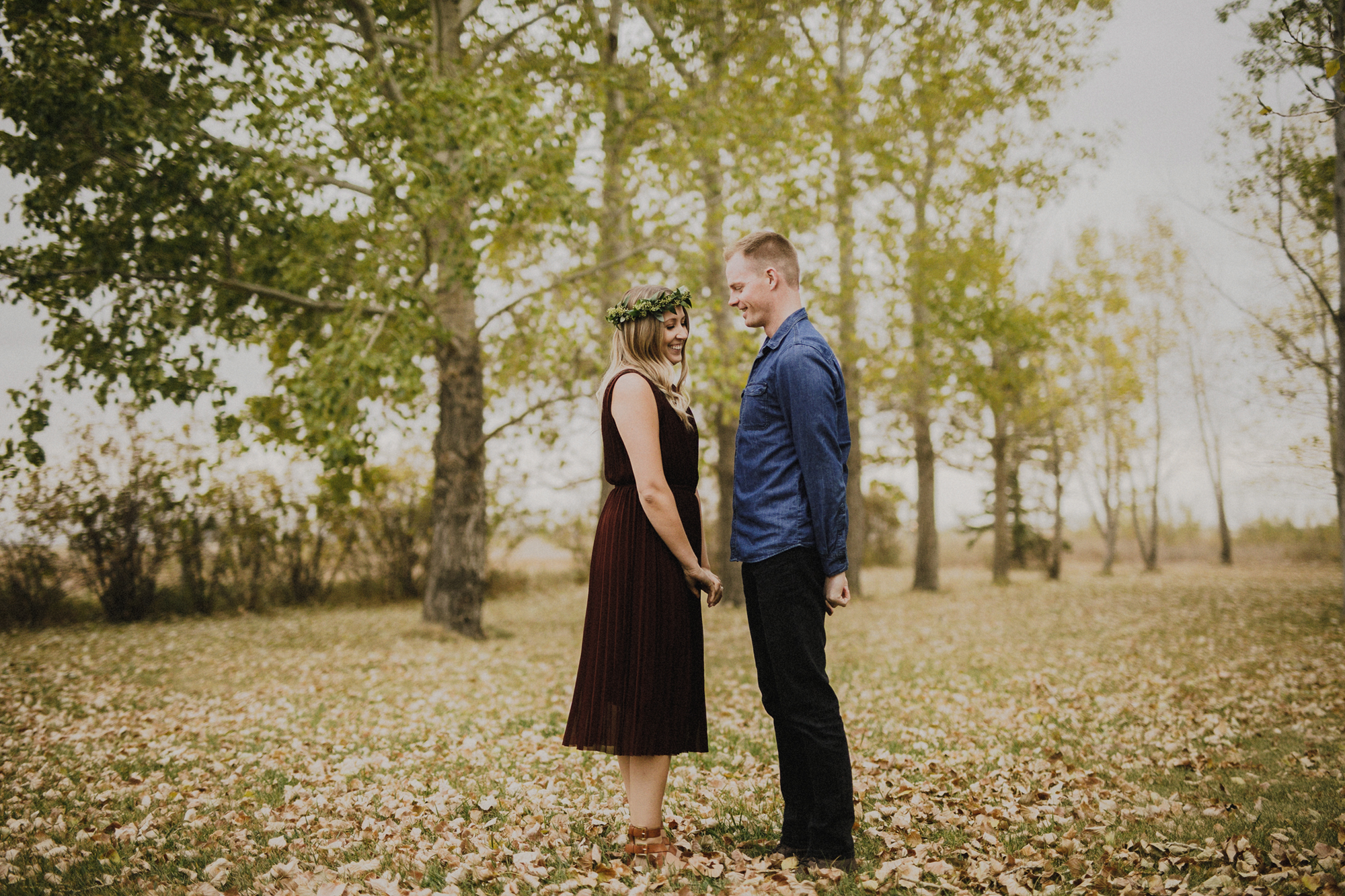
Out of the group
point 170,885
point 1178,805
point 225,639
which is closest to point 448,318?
point 225,639

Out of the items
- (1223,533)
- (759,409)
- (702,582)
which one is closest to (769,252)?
(759,409)

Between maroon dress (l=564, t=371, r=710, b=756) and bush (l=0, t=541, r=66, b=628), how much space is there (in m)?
14.0

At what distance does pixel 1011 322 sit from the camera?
18.0 metres

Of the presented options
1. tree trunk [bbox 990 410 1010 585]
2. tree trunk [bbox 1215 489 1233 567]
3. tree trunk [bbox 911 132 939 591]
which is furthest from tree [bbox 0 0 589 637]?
tree trunk [bbox 1215 489 1233 567]

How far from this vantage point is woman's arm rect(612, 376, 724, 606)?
332 centimetres

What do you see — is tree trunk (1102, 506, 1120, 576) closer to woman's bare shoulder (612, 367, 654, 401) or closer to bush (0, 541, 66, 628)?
woman's bare shoulder (612, 367, 654, 401)

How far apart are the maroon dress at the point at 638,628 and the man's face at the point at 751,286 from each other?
0.58 meters

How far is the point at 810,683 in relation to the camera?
3.35 meters

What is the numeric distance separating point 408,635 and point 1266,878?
10.7m

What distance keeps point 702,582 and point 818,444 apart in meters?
0.77

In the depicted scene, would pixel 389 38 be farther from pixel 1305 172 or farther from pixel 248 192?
pixel 1305 172

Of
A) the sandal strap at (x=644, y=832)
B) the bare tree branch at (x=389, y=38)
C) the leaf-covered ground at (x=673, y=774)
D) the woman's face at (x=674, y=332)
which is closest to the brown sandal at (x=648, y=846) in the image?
the sandal strap at (x=644, y=832)

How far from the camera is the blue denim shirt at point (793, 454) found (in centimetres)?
329

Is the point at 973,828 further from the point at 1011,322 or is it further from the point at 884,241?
the point at 1011,322
